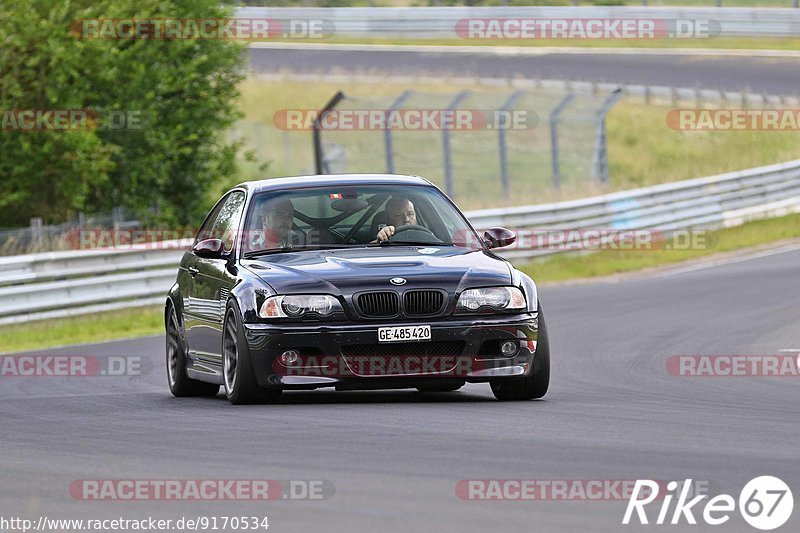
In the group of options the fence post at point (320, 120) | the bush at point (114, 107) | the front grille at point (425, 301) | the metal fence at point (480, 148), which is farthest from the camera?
the metal fence at point (480, 148)

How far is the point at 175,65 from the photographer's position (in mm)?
29406

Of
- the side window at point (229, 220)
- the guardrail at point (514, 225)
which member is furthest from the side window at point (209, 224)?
the guardrail at point (514, 225)

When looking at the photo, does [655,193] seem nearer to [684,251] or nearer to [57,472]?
[684,251]

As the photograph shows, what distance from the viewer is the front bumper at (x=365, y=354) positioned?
9.85m

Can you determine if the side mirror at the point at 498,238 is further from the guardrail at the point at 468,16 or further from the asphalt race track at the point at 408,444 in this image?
the guardrail at the point at 468,16

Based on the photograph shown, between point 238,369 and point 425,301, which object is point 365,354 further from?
point 238,369

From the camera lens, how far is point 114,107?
2741cm

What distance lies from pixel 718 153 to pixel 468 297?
104 ft

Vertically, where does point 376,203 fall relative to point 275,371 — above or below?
above

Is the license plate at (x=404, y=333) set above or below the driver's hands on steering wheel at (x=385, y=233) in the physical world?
below

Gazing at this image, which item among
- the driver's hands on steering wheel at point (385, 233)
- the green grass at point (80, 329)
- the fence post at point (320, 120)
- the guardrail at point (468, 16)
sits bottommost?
the green grass at point (80, 329)

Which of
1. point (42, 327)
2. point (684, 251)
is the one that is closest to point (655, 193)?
Result: point (684, 251)

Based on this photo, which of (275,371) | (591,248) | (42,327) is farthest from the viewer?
(591,248)

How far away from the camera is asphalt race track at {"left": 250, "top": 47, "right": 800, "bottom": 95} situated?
44.2 metres
